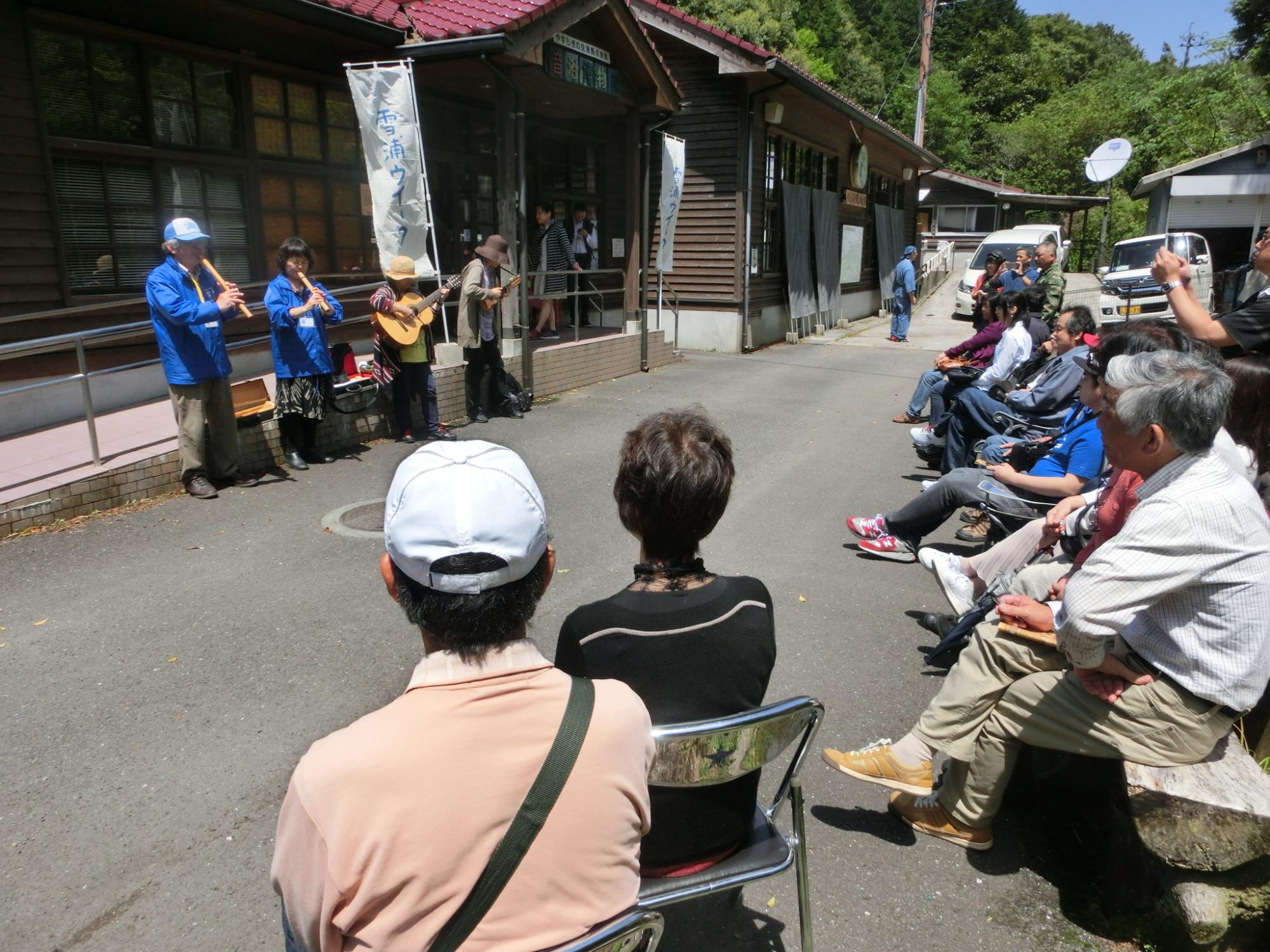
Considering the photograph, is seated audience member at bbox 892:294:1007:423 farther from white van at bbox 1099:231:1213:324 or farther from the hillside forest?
the hillside forest

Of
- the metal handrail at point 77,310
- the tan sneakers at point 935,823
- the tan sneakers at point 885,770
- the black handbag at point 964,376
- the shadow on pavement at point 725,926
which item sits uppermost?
the metal handrail at point 77,310

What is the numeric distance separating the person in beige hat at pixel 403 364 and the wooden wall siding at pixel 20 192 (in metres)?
2.81

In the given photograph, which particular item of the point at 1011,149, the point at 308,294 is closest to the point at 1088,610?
the point at 308,294

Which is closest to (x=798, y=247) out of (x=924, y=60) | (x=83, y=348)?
(x=924, y=60)

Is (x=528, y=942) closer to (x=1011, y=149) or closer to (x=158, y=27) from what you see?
(x=158, y=27)

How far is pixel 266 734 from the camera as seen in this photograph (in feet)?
11.9

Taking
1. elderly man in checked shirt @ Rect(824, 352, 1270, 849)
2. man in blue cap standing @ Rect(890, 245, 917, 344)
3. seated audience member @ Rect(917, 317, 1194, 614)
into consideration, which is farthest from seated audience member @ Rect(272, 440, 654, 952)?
man in blue cap standing @ Rect(890, 245, 917, 344)

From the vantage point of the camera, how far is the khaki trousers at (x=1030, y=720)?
8.48ft

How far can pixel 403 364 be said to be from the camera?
8250 mm

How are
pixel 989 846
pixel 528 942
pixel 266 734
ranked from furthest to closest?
pixel 266 734
pixel 989 846
pixel 528 942

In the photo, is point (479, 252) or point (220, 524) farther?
point (479, 252)

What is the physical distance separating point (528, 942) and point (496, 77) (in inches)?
370

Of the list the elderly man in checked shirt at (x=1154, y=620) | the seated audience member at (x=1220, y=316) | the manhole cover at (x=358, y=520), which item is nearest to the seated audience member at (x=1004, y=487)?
the seated audience member at (x=1220, y=316)

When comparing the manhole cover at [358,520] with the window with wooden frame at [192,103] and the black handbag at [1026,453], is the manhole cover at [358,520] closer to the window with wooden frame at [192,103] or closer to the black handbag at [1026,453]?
the black handbag at [1026,453]
